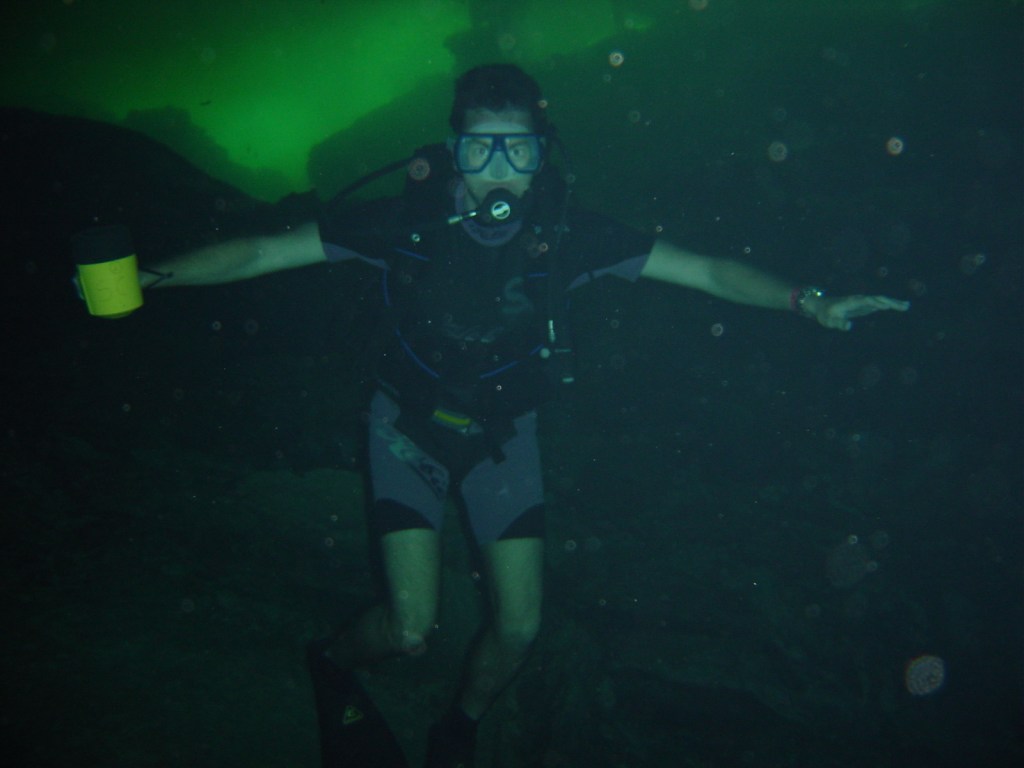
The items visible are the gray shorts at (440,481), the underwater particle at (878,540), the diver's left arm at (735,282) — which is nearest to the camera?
the diver's left arm at (735,282)

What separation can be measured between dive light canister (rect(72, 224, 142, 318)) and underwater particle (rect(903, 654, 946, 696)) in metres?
5.91

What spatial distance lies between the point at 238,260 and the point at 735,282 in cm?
308

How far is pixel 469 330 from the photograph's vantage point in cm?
323

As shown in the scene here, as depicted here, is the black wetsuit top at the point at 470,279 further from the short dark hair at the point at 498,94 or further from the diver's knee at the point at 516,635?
the diver's knee at the point at 516,635

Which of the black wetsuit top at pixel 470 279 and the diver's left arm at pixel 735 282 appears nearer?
the diver's left arm at pixel 735 282

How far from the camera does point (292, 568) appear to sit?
367 cm

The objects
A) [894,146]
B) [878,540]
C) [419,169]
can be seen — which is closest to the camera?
[419,169]

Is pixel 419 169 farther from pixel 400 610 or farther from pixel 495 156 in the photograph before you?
pixel 400 610

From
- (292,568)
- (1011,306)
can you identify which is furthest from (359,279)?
(1011,306)

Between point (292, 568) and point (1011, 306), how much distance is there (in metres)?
7.82

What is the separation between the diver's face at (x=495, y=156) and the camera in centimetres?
308

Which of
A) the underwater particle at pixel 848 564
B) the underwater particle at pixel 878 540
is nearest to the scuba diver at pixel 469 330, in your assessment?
the underwater particle at pixel 848 564

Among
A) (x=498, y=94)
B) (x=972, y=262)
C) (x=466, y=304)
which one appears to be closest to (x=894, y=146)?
(x=972, y=262)

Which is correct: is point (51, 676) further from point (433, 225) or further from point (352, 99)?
point (352, 99)
